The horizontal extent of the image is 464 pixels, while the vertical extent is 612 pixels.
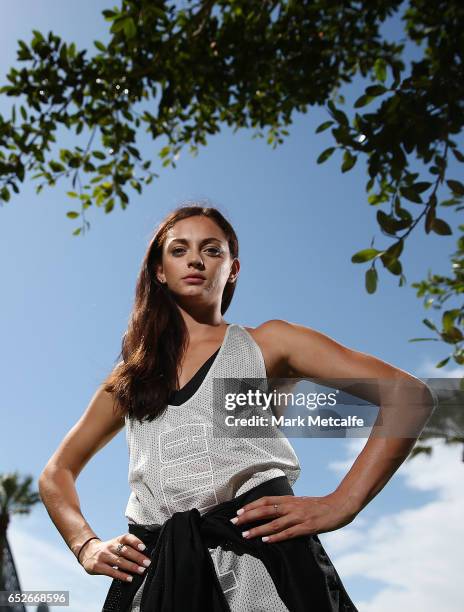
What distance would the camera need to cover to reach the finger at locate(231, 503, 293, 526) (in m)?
1.22

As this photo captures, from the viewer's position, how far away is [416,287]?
78.0 inches

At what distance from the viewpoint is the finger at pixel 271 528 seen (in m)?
1.22

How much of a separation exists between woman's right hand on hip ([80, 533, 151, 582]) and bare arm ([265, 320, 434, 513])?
18.5 inches

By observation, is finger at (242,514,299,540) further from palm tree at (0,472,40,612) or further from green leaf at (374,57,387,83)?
palm tree at (0,472,40,612)

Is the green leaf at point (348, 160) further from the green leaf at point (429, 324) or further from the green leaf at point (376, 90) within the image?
the green leaf at point (429, 324)

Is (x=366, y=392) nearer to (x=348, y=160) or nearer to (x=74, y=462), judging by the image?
(x=348, y=160)

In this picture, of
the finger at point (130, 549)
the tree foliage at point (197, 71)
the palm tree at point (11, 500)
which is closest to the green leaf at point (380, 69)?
the tree foliage at point (197, 71)

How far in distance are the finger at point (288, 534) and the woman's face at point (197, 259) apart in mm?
695

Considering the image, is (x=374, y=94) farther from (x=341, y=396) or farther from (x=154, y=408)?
(x=154, y=408)

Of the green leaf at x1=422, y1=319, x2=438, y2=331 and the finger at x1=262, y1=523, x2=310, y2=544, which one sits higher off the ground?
the green leaf at x1=422, y1=319, x2=438, y2=331

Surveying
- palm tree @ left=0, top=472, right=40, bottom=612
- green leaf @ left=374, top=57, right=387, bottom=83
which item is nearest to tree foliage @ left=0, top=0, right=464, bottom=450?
green leaf @ left=374, top=57, right=387, bottom=83

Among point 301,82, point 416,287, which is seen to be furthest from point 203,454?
point 301,82


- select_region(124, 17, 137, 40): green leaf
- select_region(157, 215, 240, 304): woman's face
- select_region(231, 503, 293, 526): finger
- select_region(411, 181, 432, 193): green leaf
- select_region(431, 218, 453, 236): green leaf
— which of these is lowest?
select_region(231, 503, 293, 526): finger

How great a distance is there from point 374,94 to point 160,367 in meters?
0.89
